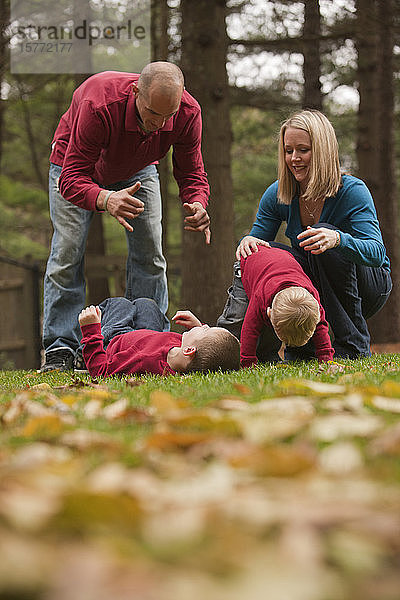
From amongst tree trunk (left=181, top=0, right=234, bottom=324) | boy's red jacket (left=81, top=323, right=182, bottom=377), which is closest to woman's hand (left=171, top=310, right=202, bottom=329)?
boy's red jacket (left=81, top=323, right=182, bottom=377)

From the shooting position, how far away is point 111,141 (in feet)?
14.8

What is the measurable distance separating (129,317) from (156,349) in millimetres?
772

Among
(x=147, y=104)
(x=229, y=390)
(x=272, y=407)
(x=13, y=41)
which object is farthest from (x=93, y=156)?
(x=13, y=41)

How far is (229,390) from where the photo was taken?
2.63 metres

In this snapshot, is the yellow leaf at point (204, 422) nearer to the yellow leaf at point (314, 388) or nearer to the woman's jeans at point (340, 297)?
the yellow leaf at point (314, 388)

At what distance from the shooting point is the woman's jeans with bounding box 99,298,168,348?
15.6 ft

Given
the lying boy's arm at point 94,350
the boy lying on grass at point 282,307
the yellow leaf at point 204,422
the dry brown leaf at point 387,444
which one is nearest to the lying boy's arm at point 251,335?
the boy lying on grass at point 282,307

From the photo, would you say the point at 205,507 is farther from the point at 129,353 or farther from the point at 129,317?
the point at 129,317

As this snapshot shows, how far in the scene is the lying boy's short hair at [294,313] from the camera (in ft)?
12.2

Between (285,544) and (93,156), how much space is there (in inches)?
153

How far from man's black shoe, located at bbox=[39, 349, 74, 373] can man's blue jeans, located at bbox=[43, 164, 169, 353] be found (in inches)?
1.4

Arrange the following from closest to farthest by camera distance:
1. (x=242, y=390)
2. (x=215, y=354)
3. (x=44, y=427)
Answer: (x=44, y=427)
(x=242, y=390)
(x=215, y=354)

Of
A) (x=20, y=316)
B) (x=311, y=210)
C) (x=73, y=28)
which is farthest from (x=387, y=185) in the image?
(x=311, y=210)

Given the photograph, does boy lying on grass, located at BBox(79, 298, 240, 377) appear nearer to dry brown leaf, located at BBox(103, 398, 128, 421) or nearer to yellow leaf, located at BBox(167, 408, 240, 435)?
dry brown leaf, located at BBox(103, 398, 128, 421)
